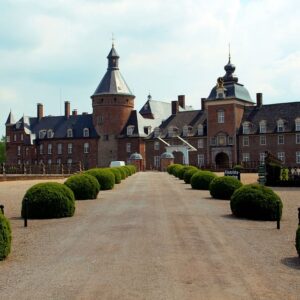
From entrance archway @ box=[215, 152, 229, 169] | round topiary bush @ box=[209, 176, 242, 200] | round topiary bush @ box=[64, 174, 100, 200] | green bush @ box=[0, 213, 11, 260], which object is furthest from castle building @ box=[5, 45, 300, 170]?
green bush @ box=[0, 213, 11, 260]

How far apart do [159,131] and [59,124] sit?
1900 centimetres

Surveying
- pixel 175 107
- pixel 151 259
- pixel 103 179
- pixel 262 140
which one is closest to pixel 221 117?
pixel 262 140

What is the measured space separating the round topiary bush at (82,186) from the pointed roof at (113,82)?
60133 millimetres

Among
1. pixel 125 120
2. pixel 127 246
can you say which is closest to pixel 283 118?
pixel 125 120

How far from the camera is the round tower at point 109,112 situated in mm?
81750

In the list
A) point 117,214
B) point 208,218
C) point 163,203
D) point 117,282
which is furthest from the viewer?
point 163,203

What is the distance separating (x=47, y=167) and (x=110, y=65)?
81.7 feet

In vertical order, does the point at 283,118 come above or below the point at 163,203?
above

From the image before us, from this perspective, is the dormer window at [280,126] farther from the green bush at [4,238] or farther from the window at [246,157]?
the green bush at [4,238]

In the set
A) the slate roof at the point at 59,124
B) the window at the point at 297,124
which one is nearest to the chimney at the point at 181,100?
the slate roof at the point at 59,124

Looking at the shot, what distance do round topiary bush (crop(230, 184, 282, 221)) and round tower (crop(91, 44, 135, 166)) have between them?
2630 inches

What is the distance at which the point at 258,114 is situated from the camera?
71.6 m

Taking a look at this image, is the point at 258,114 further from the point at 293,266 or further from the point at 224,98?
the point at 293,266

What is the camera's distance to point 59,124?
294 ft
